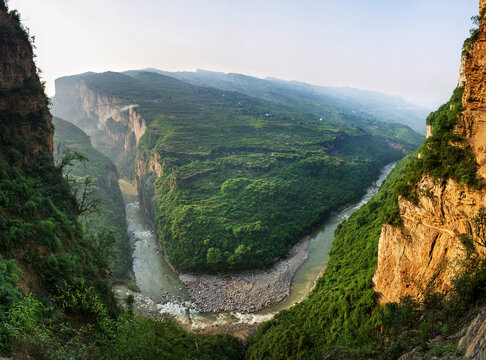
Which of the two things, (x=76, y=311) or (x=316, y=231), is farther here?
(x=316, y=231)

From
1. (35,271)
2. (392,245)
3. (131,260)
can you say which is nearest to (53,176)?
(35,271)

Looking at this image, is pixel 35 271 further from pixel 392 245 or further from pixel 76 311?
pixel 392 245

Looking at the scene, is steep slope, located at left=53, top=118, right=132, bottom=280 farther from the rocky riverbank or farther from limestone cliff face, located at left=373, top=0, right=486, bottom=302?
limestone cliff face, located at left=373, top=0, right=486, bottom=302

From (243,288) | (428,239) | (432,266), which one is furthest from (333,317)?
(243,288)

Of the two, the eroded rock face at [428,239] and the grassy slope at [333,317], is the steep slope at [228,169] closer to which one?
the grassy slope at [333,317]

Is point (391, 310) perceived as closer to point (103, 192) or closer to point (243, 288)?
point (243, 288)

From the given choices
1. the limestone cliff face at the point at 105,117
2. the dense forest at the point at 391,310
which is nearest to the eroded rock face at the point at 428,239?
the dense forest at the point at 391,310

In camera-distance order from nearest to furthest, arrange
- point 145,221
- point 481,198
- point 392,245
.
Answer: point 481,198 → point 392,245 → point 145,221
